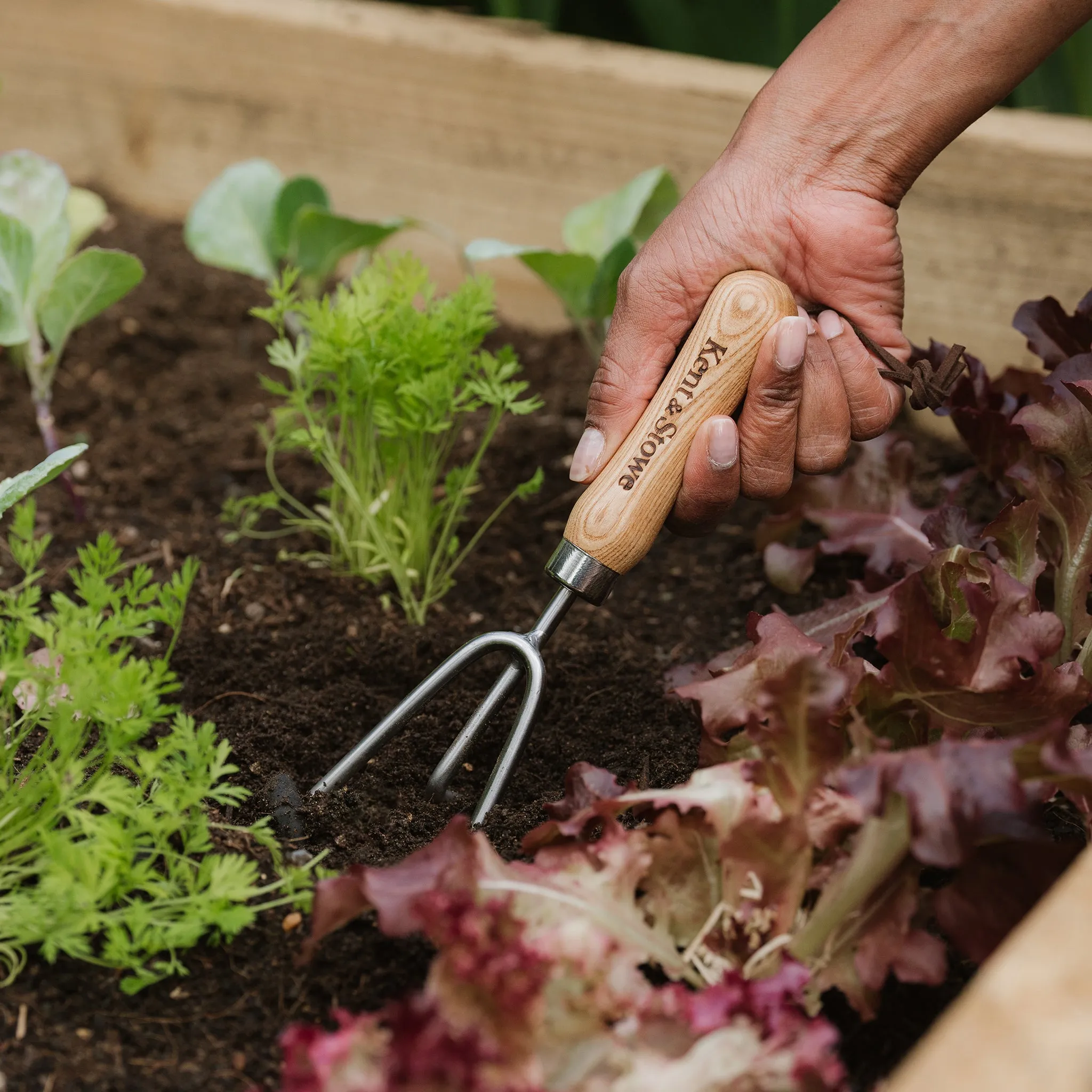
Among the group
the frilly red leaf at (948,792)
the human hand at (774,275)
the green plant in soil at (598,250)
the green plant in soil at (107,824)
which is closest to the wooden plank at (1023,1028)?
the frilly red leaf at (948,792)

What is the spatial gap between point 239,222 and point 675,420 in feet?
3.19

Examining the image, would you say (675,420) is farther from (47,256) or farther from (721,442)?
(47,256)

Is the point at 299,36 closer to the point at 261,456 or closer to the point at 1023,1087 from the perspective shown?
the point at 261,456

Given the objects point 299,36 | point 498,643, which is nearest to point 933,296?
point 498,643

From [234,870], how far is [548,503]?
96 centimetres

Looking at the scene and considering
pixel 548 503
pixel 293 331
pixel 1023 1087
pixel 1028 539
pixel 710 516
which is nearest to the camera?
pixel 1023 1087

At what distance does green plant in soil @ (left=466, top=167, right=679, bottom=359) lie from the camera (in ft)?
5.26

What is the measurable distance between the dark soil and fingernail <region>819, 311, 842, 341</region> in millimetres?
394

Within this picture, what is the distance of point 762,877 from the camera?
891 mm

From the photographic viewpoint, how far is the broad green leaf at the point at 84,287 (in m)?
1.57

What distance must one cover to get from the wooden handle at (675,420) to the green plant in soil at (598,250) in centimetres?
35

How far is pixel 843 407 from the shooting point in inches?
53.9

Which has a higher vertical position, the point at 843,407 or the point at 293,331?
the point at 843,407

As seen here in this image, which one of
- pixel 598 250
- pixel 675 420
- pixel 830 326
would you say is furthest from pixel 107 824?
pixel 598 250
